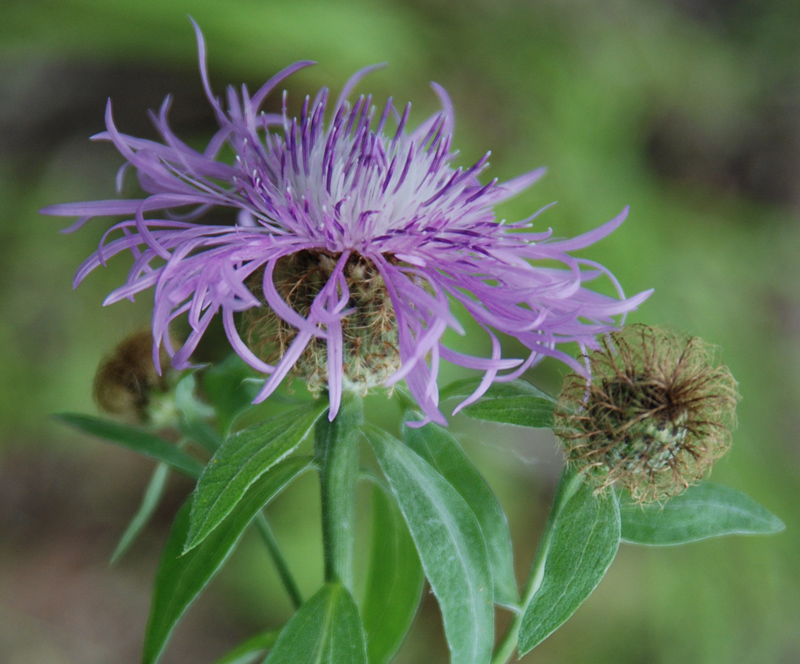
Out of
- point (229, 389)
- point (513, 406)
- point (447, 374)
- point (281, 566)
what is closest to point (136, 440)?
point (229, 389)

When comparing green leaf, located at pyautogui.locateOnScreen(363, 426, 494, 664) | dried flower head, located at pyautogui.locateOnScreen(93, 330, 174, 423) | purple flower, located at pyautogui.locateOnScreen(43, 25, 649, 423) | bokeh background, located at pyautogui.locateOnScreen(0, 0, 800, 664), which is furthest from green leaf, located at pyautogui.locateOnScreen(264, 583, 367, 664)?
bokeh background, located at pyautogui.locateOnScreen(0, 0, 800, 664)

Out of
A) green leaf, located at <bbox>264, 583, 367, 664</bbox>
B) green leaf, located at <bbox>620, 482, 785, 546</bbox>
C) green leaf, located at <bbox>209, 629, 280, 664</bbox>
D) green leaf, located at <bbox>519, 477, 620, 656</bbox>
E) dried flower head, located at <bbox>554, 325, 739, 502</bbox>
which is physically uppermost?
dried flower head, located at <bbox>554, 325, 739, 502</bbox>

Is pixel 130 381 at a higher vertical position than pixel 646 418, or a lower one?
lower

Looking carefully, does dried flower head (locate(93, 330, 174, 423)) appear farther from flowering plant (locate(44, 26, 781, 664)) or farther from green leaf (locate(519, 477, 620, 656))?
green leaf (locate(519, 477, 620, 656))

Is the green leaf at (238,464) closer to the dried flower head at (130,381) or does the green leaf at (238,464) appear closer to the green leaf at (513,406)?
the green leaf at (513,406)

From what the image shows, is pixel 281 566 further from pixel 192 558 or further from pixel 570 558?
pixel 570 558

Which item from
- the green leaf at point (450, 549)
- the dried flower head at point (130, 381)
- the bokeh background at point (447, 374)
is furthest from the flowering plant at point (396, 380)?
the bokeh background at point (447, 374)

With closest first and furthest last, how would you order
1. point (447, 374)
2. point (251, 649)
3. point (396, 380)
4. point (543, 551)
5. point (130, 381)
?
point (396, 380) < point (543, 551) < point (251, 649) < point (130, 381) < point (447, 374)
